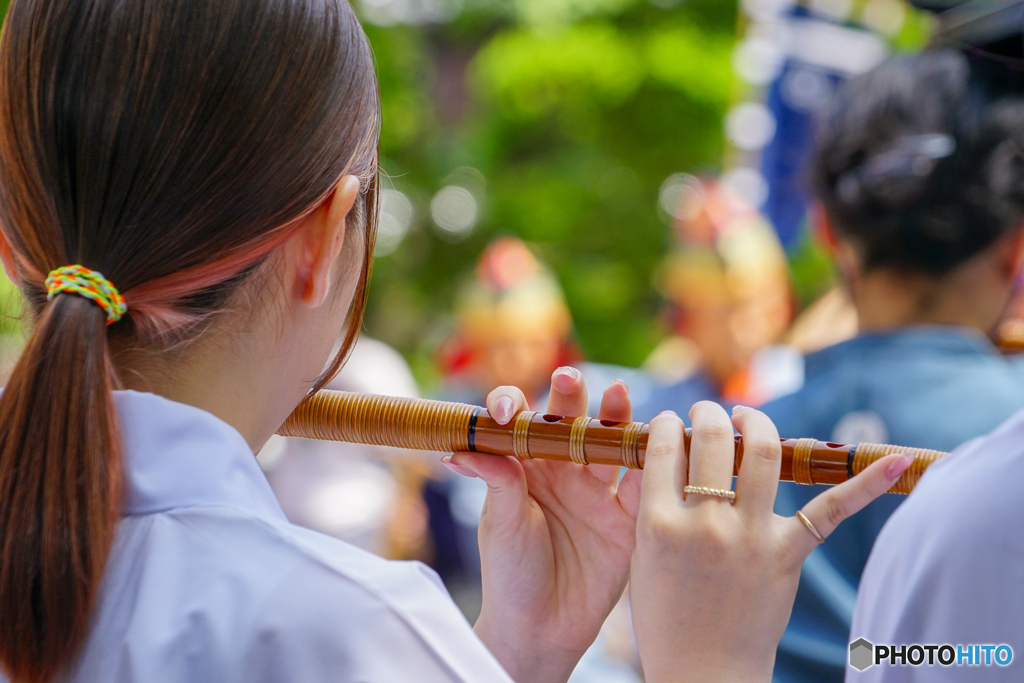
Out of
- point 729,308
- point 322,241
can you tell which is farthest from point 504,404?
point 729,308

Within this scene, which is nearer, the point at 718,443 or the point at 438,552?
the point at 718,443

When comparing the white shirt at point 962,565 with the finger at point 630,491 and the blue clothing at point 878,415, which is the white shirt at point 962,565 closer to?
the finger at point 630,491

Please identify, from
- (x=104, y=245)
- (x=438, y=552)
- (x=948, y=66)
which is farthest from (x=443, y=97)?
(x=104, y=245)

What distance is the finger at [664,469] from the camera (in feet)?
3.95

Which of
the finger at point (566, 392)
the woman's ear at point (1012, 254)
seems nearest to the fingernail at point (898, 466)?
the finger at point (566, 392)

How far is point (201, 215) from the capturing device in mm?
1063

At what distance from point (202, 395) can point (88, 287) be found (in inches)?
7.6

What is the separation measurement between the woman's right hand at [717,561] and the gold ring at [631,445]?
0.52ft

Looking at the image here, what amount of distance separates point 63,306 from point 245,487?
0.95ft

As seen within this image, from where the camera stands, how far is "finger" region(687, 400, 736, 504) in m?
1.20

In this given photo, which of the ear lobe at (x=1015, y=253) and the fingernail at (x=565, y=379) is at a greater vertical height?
the ear lobe at (x=1015, y=253)

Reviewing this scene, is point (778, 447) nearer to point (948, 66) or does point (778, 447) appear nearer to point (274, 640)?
point (274, 640)

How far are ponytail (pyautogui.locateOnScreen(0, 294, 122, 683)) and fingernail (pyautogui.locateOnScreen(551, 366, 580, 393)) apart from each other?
737 mm

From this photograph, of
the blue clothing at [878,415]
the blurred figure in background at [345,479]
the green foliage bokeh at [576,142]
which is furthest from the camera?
the green foliage bokeh at [576,142]
